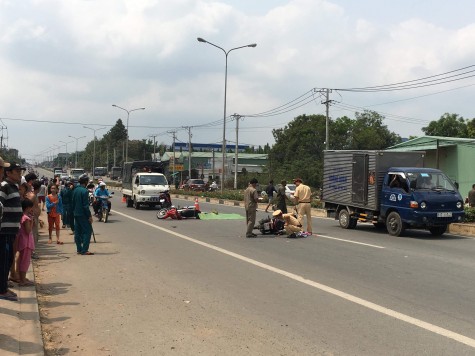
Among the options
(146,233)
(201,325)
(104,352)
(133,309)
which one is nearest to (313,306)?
(201,325)

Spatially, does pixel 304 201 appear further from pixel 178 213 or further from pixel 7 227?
pixel 7 227

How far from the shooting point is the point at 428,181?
1517 cm

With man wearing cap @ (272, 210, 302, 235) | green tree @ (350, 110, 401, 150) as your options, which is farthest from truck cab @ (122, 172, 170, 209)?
green tree @ (350, 110, 401, 150)

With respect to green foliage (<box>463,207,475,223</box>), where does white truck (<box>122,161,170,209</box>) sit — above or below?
above

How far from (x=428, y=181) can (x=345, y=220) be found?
138 inches

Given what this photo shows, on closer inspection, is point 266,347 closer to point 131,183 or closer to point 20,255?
point 20,255

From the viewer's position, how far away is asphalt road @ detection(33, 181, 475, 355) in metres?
5.30

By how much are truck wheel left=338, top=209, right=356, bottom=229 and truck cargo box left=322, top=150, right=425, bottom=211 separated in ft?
1.12

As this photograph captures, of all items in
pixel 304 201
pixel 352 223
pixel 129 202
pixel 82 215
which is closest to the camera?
pixel 82 215

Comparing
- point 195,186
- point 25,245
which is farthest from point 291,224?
point 195,186

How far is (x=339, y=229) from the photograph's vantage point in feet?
57.5

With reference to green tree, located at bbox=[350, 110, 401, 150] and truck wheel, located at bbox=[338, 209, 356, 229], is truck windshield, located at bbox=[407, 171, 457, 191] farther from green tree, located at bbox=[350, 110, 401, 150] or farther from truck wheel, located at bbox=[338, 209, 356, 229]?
green tree, located at bbox=[350, 110, 401, 150]

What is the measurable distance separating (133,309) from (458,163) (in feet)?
87.6

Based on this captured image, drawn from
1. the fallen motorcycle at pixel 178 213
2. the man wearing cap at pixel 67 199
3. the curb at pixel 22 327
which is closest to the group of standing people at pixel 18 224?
the curb at pixel 22 327
